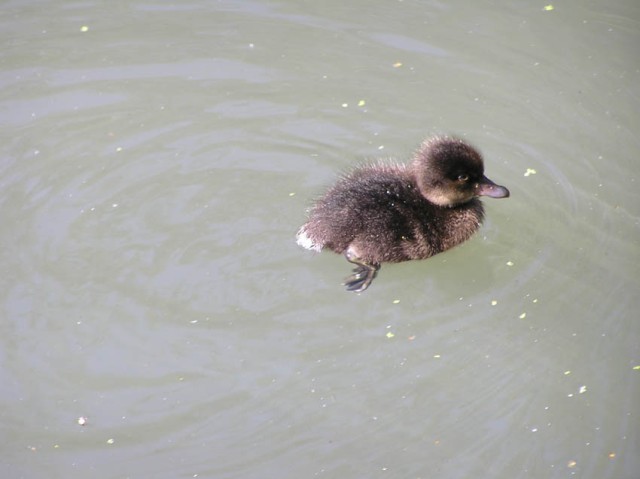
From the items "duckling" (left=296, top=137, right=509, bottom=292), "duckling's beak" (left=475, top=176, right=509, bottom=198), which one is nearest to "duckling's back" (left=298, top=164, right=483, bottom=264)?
"duckling" (left=296, top=137, right=509, bottom=292)

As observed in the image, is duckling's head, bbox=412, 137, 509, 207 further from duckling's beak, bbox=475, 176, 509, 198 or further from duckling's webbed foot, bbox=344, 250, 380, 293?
duckling's webbed foot, bbox=344, 250, 380, 293

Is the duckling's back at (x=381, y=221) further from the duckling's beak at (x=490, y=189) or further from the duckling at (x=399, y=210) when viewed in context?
the duckling's beak at (x=490, y=189)

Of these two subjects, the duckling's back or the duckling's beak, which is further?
the duckling's beak

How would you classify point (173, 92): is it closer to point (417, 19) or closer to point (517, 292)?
point (417, 19)

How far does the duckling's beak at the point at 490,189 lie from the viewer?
4875 millimetres

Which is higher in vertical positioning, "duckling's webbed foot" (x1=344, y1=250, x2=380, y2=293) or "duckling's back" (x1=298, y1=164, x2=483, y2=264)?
"duckling's back" (x1=298, y1=164, x2=483, y2=264)

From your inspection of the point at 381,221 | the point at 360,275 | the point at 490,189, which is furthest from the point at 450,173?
the point at 360,275

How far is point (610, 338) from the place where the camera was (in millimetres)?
4516

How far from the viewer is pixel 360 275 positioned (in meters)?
4.81

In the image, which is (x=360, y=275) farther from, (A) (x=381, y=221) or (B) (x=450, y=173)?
(B) (x=450, y=173)

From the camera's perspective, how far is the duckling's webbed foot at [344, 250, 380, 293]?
4.75 meters

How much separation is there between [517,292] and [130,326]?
1.91 m

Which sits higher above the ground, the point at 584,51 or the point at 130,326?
the point at 584,51

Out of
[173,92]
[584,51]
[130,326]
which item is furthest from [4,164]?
[584,51]
